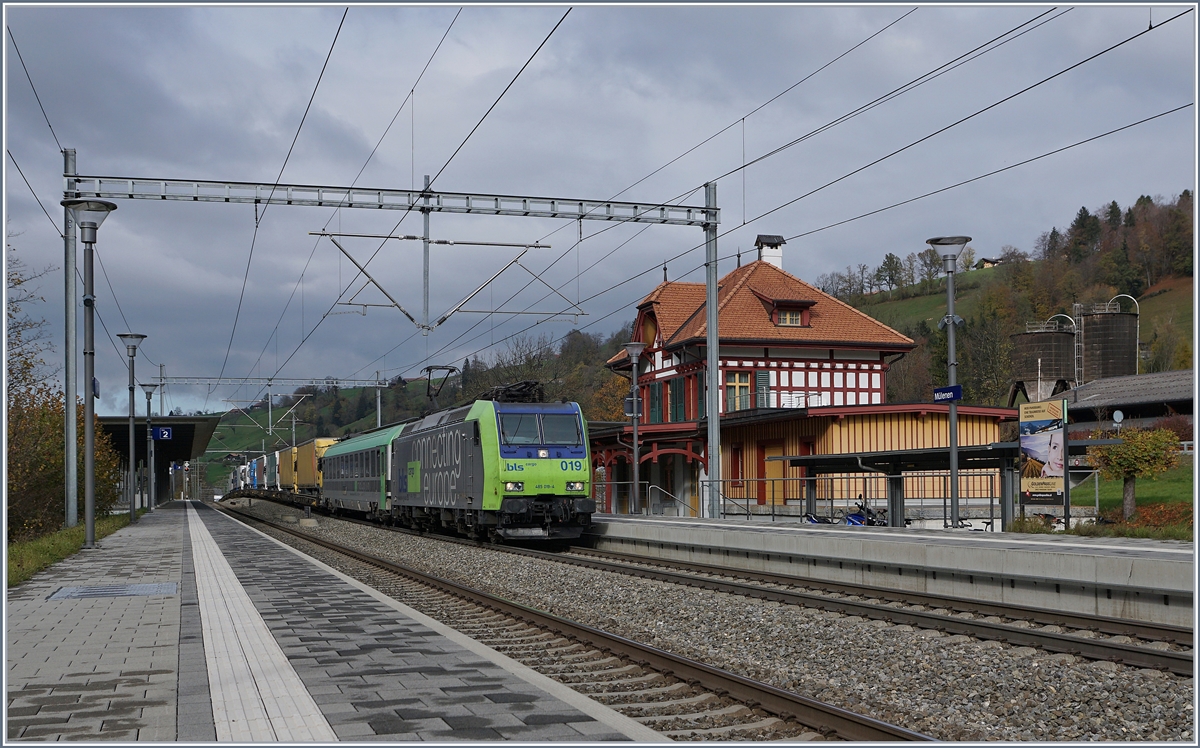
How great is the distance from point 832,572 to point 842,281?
106 m

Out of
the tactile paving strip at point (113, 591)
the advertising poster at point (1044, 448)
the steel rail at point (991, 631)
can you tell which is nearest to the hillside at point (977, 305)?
the advertising poster at point (1044, 448)

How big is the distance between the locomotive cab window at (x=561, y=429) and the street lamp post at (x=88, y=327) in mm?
9061

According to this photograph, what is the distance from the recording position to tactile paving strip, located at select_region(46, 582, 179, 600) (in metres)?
13.5

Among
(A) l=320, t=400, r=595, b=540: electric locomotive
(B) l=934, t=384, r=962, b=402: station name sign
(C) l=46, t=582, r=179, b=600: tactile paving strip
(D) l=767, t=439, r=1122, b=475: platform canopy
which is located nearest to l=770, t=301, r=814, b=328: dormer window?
(D) l=767, t=439, r=1122, b=475: platform canopy

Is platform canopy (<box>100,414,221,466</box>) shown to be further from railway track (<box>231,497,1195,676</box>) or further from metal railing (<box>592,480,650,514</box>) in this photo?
railway track (<box>231,497,1195,676</box>)

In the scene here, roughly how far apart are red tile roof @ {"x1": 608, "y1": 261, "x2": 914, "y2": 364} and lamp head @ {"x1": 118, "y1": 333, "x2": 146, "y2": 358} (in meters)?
19.9

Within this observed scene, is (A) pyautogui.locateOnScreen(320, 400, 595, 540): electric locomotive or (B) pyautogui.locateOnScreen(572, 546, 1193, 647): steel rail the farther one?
(A) pyautogui.locateOnScreen(320, 400, 595, 540): electric locomotive

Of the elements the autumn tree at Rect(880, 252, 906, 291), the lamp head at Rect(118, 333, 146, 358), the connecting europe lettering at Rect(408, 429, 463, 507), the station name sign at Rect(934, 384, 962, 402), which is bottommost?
the connecting europe lettering at Rect(408, 429, 463, 507)

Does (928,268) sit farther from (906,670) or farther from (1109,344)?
(906,670)

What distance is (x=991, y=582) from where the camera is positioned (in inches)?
520

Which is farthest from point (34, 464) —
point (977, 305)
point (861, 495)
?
point (977, 305)

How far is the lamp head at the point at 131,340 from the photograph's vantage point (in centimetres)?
3669

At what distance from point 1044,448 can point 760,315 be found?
80.4 ft

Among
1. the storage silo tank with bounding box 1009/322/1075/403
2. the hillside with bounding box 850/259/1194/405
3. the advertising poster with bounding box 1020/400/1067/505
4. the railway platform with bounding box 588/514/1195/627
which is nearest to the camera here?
the railway platform with bounding box 588/514/1195/627
